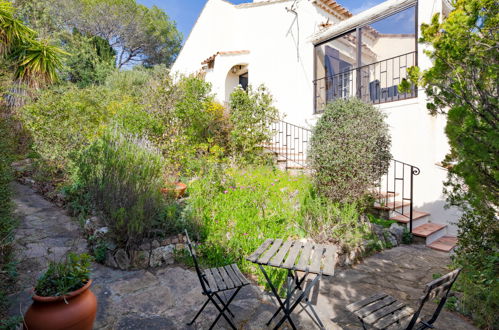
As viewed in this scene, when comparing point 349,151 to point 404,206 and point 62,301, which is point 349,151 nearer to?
point 404,206

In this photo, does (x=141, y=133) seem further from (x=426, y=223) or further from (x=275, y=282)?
(x=426, y=223)

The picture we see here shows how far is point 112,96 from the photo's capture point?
31.0 feet

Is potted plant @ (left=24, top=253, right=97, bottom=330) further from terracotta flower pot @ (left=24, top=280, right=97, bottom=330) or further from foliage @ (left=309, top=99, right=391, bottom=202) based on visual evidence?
foliage @ (left=309, top=99, right=391, bottom=202)

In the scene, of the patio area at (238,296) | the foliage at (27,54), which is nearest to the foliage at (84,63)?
the foliage at (27,54)

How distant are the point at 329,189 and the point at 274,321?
284 cm

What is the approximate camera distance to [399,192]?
661cm

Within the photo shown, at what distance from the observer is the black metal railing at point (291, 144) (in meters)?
7.84

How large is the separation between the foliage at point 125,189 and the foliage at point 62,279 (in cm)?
108

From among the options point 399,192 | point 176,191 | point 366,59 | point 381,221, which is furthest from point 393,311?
point 366,59

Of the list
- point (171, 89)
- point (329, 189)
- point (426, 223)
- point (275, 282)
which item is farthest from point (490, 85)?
point (171, 89)

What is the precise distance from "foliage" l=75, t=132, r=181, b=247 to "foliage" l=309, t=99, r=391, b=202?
9.78 feet

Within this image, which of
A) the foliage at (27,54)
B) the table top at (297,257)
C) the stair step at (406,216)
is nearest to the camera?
the table top at (297,257)

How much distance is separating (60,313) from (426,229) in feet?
20.3

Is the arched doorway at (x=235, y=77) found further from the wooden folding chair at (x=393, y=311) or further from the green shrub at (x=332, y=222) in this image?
the wooden folding chair at (x=393, y=311)
